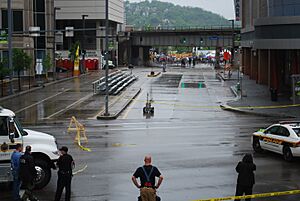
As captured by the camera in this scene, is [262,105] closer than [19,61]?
Yes

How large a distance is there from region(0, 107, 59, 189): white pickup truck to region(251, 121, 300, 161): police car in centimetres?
811

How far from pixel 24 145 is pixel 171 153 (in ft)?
23.6

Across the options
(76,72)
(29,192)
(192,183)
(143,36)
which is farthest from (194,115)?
(143,36)

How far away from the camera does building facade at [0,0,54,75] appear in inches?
2574

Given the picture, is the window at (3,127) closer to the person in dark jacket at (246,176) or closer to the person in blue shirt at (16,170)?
the person in blue shirt at (16,170)

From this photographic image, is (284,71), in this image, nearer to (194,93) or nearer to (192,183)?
(194,93)

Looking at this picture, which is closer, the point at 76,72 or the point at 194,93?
the point at 194,93

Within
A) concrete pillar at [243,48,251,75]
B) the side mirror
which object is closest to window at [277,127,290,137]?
the side mirror

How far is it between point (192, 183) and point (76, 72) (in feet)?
208

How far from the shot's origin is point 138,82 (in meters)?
65.6

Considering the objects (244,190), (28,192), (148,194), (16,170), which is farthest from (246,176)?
(16,170)

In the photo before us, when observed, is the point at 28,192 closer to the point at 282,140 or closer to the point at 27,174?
the point at 27,174

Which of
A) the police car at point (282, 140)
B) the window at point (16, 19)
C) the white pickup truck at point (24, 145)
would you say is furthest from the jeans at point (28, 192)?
the window at point (16, 19)

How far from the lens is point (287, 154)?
19.2 meters
